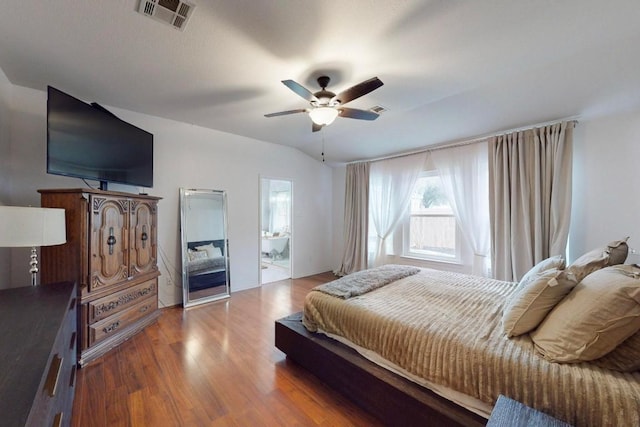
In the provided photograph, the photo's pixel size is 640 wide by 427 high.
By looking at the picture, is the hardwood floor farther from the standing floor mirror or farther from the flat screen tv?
the flat screen tv

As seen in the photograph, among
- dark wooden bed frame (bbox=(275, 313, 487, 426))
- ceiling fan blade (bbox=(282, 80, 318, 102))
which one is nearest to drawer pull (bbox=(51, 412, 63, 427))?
dark wooden bed frame (bbox=(275, 313, 487, 426))

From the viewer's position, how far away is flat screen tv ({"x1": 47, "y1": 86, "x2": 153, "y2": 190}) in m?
2.14

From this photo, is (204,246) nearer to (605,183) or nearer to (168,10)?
(168,10)

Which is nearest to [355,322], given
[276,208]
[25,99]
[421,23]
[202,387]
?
[202,387]

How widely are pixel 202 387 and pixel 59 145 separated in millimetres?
2322

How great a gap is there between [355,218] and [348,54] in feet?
11.0

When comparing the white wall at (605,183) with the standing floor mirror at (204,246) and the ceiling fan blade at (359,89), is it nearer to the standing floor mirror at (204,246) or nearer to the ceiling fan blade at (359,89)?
the ceiling fan blade at (359,89)

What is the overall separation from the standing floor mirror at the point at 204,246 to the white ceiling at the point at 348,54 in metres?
1.31

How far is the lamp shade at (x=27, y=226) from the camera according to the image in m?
1.52

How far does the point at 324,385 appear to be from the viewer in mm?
1958

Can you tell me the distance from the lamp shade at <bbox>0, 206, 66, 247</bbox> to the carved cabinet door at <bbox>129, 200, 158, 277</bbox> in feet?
3.36

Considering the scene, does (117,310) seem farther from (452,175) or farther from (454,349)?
(452,175)

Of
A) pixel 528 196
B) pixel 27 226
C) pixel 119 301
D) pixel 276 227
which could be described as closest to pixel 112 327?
pixel 119 301

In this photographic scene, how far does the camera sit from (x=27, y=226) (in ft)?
5.20
